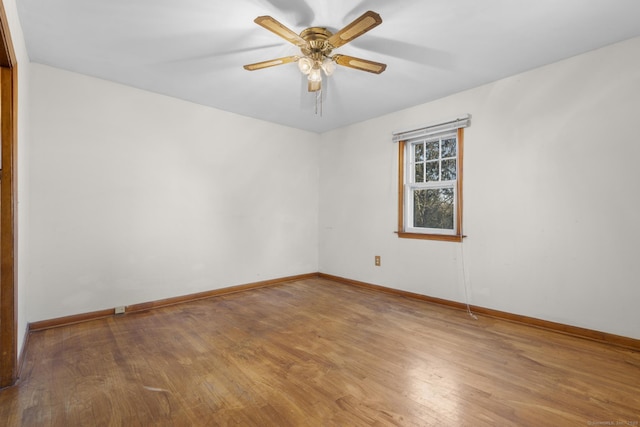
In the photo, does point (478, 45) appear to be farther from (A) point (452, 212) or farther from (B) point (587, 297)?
(B) point (587, 297)

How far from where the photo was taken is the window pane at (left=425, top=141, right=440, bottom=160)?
348 cm

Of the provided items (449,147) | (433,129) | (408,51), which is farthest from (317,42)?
(449,147)

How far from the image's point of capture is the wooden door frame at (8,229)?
1688 millimetres

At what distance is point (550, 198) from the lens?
2.60 meters

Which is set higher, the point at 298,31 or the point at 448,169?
the point at 298,31

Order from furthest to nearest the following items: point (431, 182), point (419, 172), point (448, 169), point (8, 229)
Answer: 1. point (419, 172)
2. point (431, 182)
3. point (448, 169)
4. point (8, 229)

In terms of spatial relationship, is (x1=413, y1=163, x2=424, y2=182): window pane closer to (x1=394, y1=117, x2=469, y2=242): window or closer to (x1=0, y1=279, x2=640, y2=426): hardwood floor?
(x1=394, y1=117, x2=469, y2=242): window

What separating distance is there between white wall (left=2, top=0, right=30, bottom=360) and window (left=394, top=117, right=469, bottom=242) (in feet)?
11.5

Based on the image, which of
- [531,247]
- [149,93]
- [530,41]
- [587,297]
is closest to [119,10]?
[149,93]

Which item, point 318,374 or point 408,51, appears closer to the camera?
point 318,374

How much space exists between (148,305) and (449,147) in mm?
3768

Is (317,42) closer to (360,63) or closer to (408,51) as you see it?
(360,63)


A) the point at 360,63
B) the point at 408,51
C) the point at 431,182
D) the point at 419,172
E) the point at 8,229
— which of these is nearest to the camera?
the point at 8,229

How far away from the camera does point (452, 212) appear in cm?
333
